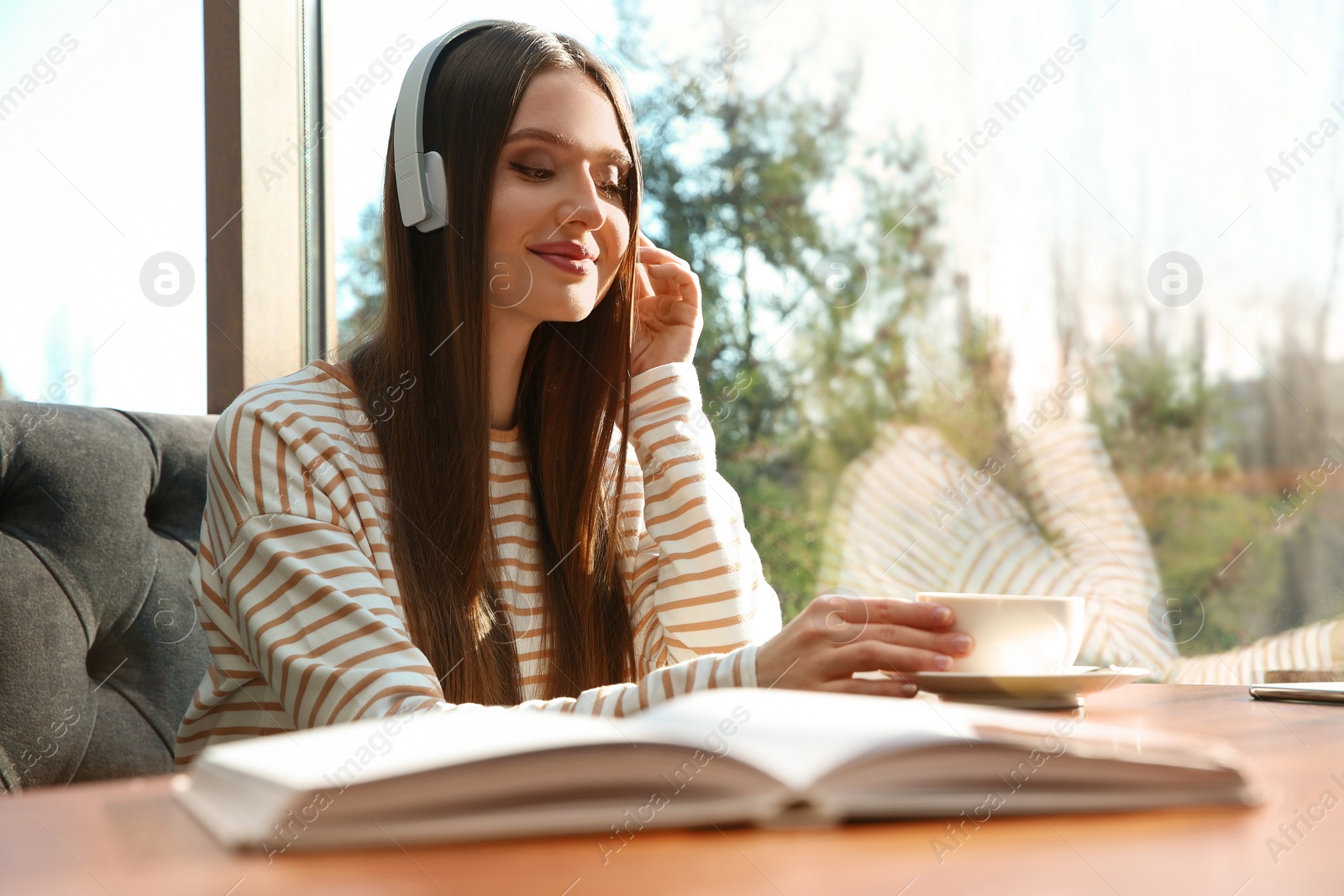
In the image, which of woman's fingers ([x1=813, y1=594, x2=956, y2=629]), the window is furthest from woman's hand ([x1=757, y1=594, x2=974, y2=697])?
the window

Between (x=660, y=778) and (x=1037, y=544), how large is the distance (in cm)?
121

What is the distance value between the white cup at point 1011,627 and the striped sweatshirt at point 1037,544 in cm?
65

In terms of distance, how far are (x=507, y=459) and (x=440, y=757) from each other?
83 cm

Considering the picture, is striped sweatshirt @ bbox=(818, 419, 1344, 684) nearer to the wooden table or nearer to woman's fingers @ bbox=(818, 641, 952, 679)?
woman's fingers @ bbox=(818, 641, 952, 679)

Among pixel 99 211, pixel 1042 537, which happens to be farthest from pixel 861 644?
pixel 99 211

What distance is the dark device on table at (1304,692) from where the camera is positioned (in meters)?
0.74

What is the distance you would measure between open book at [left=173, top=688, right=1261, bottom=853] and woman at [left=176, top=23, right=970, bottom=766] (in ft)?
A: 1.37

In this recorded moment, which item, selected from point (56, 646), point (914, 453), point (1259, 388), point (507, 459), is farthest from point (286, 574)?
point (1259, 388)

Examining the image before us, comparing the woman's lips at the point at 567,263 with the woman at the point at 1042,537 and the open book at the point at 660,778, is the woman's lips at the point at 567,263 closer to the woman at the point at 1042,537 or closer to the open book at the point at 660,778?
the woman at the point at 1042,537

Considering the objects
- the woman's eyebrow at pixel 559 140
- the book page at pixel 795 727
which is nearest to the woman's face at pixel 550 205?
the woman's eyebrow at pixel 559 140

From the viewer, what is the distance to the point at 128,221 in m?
1.37

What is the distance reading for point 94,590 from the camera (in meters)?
0.96

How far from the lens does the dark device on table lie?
0.74 metres

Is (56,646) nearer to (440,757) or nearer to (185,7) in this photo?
(440,757)
